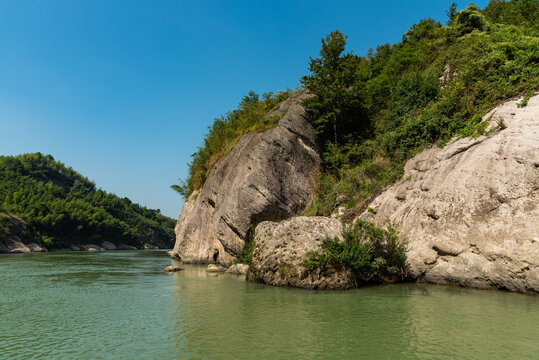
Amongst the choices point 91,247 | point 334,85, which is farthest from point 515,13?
point 91,247

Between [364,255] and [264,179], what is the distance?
9.70m

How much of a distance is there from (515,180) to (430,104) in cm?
874

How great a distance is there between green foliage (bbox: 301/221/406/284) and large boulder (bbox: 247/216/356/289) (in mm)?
291

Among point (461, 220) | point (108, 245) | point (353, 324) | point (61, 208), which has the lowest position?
point (108, 245)

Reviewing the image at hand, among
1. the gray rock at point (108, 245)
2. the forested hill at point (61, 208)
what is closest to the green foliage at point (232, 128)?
the forested hill at point (61, 208)

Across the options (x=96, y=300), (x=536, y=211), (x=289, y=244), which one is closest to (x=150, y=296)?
(x=96, y=300)

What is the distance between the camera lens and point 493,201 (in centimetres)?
1140

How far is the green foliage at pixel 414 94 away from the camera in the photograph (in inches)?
608

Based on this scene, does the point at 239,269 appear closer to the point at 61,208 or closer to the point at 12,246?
the point at 12,246

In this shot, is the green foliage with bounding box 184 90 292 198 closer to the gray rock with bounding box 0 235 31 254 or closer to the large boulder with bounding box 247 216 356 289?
the large boulder with bounding box 247 216 356 289

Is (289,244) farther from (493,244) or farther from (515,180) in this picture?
(515,180)

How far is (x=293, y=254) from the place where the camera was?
521 inches

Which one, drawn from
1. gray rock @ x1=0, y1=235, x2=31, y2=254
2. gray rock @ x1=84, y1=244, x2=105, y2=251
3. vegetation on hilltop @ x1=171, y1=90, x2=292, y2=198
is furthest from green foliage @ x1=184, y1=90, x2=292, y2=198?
gray rock @ x1=84, y1=244, x2=105, y2=251

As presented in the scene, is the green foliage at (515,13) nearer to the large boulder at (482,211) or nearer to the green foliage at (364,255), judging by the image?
the large boulder at (482,211)
